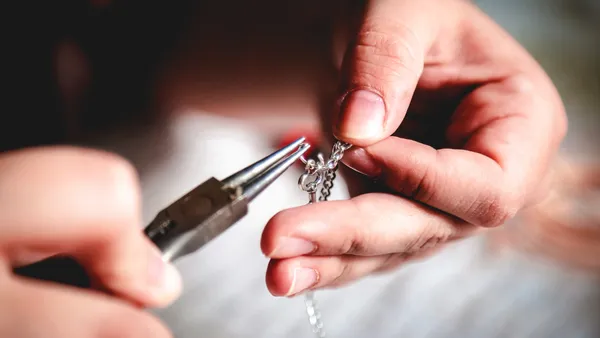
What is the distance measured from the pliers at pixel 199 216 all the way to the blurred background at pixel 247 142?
432mm

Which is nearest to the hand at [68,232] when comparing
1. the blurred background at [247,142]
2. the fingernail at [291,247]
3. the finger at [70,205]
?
the finger at [70,205]

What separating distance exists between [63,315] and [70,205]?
68mm

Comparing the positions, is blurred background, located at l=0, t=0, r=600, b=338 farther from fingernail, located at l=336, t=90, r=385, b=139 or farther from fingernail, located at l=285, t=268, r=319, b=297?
fingernail, located at l=336, t=90, r=385, b=139

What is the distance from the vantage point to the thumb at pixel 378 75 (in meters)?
0.60

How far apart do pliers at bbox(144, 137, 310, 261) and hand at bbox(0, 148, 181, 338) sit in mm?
89

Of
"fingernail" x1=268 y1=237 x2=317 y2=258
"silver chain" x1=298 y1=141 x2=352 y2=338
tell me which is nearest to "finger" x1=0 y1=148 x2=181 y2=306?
"fingernail" x1=268 y1=237 x2=317 y2=258

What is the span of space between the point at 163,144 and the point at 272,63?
1.35 feet

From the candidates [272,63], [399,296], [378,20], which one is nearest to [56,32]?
[272,63]

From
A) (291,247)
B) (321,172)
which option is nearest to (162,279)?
(291,247)

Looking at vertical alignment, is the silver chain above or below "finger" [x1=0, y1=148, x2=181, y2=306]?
below

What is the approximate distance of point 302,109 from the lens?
1.26 metres

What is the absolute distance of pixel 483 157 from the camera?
671 mm

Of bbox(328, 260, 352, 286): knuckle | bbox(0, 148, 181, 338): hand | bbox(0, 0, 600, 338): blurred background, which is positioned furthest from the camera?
bbox(0, 0, 600, 338): blurred background

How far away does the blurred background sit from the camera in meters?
0.88
